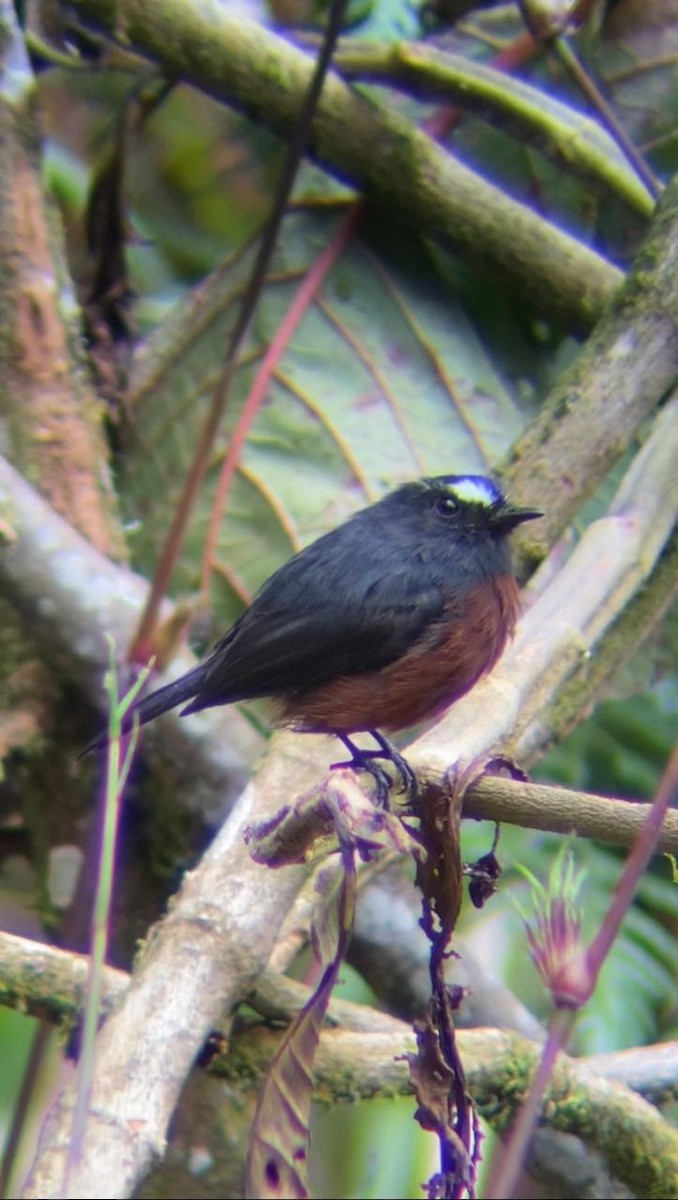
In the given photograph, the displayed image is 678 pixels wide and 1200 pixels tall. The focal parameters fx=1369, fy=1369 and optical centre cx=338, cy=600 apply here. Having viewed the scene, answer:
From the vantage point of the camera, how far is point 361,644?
2492 mm

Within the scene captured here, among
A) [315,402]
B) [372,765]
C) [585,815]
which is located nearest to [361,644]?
[372,765]

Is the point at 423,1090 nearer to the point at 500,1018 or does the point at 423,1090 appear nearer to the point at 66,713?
the point at 500,1018

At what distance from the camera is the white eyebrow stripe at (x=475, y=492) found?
2717 mm

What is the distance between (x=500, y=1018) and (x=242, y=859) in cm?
85

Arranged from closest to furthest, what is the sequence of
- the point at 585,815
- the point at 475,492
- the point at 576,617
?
the point at 585,815
the point at 576,617
the point at 475,492

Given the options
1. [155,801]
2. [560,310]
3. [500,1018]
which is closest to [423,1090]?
[500,1018]

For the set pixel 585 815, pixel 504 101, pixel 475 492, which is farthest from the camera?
pixel 504 101

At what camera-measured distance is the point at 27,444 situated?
10.3 feet

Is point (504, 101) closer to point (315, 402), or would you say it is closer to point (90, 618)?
point (315, 402)

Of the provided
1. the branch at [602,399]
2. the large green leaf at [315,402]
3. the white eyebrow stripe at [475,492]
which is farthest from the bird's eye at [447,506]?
the large green leaf at [315,402]

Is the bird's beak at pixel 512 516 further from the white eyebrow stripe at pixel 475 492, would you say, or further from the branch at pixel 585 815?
the branch at pixel 585 815

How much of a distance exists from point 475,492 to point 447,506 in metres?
0.08

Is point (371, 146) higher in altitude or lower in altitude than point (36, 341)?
higher

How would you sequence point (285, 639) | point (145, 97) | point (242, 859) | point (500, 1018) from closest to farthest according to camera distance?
point (242, 859) < point (285, 639) < point (500, 1018) < point (145, 97)
